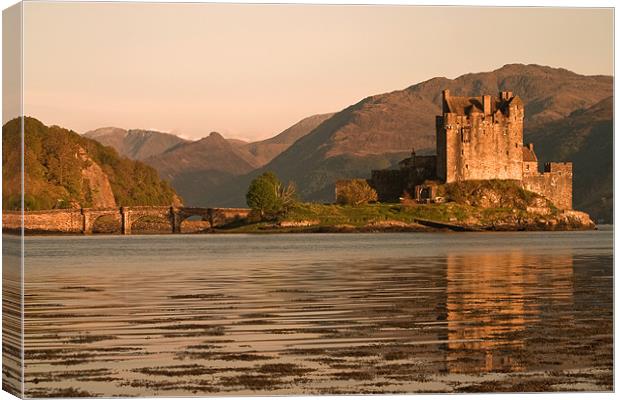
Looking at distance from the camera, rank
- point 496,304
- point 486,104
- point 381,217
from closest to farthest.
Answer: point 496,304 < point 381,217 < point 486,104

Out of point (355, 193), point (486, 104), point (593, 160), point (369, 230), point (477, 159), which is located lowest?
point (369, 230)

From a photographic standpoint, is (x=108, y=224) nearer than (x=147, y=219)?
Yes

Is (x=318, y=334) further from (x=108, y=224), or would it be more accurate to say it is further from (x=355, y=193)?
(x=108, y=224)

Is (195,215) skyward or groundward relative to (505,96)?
groundward

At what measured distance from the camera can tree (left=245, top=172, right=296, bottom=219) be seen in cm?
12525

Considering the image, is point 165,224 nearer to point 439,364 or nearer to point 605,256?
point 605,256

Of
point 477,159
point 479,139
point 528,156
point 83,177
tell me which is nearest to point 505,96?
point 528,156

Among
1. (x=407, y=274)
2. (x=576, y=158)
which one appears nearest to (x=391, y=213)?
(x=576, y=158)

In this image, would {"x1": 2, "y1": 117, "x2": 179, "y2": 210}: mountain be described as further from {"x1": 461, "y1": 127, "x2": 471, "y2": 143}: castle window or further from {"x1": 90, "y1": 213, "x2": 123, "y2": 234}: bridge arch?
{"x1": 461, "y1": 127, "x2": 471, "y2": 143}: castle window

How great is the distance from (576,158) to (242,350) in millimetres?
161077

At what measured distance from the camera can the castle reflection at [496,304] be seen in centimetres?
1972

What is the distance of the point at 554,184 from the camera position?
135 meters

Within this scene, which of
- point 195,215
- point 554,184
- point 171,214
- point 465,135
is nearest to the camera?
point 465,135

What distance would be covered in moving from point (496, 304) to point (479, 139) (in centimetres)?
10092
